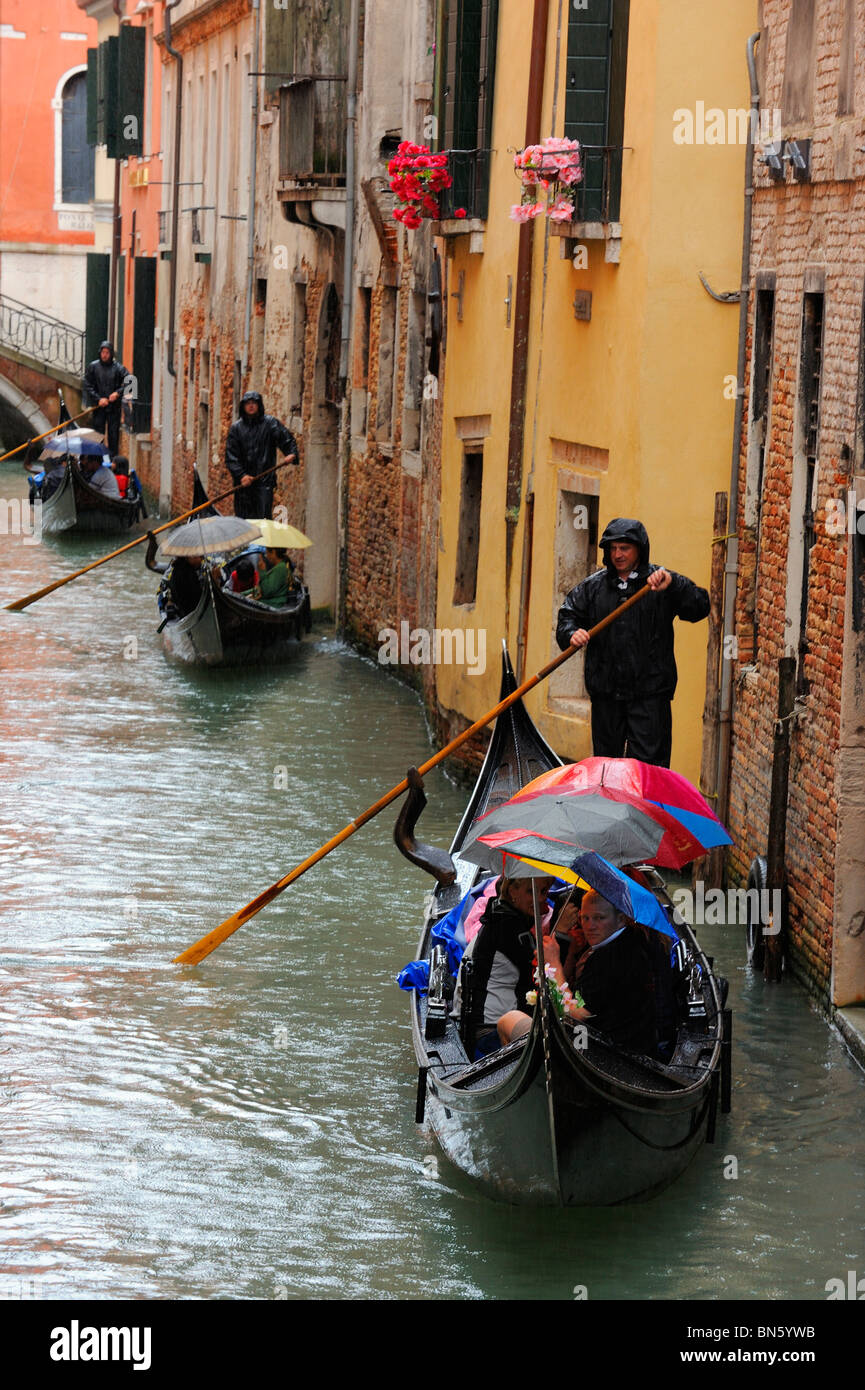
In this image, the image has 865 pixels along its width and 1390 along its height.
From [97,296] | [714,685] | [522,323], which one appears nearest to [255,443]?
[522,323]

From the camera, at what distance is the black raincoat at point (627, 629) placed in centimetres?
859

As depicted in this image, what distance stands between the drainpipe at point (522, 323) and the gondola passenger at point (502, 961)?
4803mm

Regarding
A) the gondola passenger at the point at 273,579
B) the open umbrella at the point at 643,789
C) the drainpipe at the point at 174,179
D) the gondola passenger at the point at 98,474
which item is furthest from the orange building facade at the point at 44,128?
the open umbrella at the point at 643,789

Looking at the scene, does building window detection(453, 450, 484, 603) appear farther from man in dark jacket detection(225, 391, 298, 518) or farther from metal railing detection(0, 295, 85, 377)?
metal railing detection(0, 295, 85, 377)

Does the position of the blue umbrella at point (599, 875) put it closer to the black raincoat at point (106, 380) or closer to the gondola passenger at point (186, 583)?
the gondola passenger at point (186, 583)

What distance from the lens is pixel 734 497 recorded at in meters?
9.55

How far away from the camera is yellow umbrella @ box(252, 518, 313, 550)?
15.9m

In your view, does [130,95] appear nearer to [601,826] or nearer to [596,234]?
[596,234]

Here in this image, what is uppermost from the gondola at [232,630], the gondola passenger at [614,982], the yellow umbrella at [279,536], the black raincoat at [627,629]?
the black raincoat at [627,629]

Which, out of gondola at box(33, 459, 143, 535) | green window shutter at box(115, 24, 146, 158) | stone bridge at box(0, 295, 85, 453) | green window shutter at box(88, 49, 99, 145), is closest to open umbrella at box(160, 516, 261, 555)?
gondola at box(33, 459, 143, 535)

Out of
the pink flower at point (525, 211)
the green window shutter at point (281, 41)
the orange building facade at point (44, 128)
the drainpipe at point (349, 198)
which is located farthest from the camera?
the orange building facade at point (44, 128)

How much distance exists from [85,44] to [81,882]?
28.7 m

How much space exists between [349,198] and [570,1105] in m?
11.8
